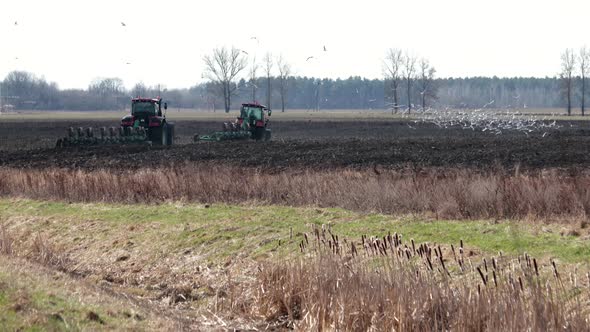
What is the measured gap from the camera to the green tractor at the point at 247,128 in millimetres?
52031

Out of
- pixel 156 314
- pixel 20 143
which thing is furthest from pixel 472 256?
pixel 20 143

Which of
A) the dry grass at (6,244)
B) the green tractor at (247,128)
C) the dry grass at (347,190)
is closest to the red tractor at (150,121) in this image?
the green tractor at (247,128)

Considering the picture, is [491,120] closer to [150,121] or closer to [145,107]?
[150,121]

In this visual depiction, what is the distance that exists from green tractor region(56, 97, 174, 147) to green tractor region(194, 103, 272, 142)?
286 cm

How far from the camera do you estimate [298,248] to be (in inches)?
675

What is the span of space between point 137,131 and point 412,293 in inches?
1490

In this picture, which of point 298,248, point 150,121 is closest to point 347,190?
point 298,248

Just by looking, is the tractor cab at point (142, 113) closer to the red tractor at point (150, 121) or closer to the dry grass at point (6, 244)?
the red tractor at point (150, 121)

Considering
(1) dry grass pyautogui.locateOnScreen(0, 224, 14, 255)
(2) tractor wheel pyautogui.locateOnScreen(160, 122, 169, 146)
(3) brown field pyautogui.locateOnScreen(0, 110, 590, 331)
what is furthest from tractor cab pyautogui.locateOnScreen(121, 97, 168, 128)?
(1) dry grass pyautogui.locateOnScreen(0, 224, 14, 255)

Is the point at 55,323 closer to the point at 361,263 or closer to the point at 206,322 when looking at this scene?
the point at 206,322

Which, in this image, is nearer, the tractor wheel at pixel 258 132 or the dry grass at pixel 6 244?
the dry grass at pixel 6 244

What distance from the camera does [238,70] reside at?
14288cm

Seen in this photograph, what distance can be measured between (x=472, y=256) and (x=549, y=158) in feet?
64.1

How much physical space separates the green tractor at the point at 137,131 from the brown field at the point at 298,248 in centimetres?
1446
